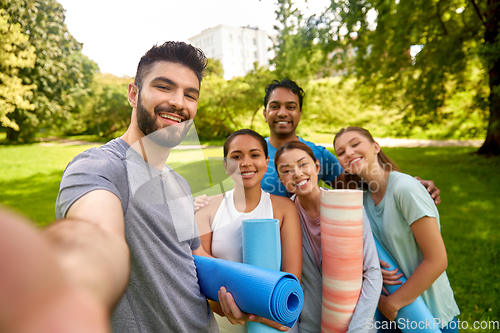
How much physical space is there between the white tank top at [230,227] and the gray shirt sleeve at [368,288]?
63 centimetres

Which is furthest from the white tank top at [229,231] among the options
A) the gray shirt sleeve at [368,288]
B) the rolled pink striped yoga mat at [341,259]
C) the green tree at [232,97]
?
the green tree at [232,97]

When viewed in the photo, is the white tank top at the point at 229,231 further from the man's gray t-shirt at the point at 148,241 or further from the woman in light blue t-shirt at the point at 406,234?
the woman in light blue t-shirt at the point at 406,234

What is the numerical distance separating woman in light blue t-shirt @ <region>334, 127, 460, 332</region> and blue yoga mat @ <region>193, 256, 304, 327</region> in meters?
0.84

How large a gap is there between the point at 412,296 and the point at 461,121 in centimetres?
1126

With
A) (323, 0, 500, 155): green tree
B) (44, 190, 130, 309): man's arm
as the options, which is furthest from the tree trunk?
(44, 190, 130, 309): man's arm

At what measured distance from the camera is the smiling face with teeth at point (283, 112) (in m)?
2.92

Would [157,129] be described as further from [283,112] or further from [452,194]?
[452,194]

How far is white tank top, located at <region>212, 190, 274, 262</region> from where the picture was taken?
5.73ft

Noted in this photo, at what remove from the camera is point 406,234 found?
1809mm

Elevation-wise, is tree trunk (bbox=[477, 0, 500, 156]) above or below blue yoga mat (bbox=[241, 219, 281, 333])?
above

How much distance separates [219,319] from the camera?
1.75m

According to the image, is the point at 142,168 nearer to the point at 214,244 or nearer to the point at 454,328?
the point at 214,244

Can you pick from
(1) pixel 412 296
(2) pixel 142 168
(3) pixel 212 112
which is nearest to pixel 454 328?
(1) pixel 412 296

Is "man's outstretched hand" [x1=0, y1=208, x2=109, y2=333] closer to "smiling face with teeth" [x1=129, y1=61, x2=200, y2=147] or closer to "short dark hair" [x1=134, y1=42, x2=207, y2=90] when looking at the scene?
"smiling face with teeth" [x1=129, y1=61, x2=200, y2=147]
